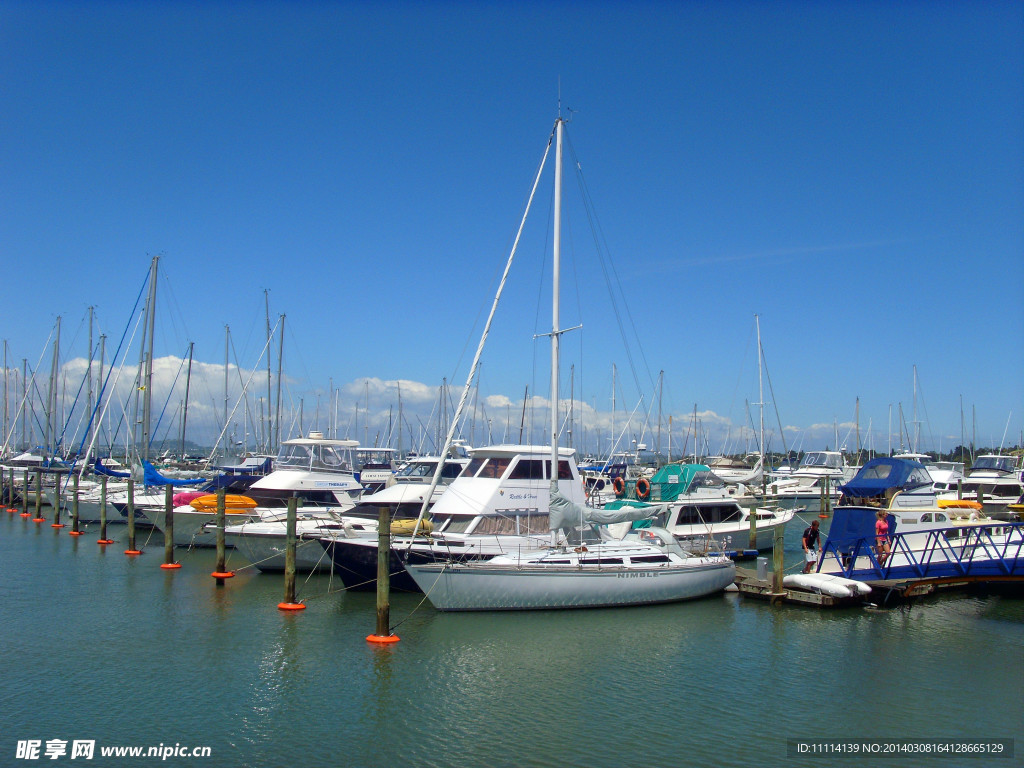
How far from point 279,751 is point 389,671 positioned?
3.67 meters

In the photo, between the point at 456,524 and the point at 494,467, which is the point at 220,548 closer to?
the point at 456,524

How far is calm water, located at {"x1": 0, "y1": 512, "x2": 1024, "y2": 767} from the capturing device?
12.1 meters

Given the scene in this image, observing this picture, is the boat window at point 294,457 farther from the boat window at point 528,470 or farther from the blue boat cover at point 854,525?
the blue boat cover at point 854,525

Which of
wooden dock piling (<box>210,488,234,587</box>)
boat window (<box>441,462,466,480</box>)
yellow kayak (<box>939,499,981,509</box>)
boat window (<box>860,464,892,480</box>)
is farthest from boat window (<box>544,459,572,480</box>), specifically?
yellow kayak (<box>939,499,981,509</box>)

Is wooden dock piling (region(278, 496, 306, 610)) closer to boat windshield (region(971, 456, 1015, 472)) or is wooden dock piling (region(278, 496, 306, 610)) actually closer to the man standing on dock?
the man standing on dock

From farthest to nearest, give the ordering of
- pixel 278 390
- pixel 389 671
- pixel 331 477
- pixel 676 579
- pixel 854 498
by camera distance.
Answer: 1. pixel 278 390
2. pixel 331 477
3. pixel 854 498
4. pixel 676 579
5. pixel 389 671

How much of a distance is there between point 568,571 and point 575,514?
1.88 meters

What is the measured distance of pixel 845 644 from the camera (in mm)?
17484

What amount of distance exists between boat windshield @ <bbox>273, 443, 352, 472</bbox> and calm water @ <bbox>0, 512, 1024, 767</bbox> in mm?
12011

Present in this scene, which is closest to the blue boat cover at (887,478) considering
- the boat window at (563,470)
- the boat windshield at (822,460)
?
the boat window at (563,470)

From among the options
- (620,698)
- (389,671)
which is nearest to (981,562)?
(620,698)

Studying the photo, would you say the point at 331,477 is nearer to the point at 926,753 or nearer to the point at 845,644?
the point at 845,644

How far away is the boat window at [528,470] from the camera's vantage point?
74.4ft

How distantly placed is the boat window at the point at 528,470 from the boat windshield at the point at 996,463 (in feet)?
120
